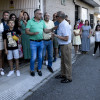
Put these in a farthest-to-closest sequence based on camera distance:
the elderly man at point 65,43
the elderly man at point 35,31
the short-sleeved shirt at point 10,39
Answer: the short-sleeved shirt at point 10,39 → the elderly man at point 35,31 → the elderly man at point 65,43

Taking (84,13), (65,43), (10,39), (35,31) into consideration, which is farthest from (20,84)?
(84,13)

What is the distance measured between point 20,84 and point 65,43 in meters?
1.61

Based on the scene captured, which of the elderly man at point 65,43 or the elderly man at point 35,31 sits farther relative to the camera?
the elderly man at point 35,31

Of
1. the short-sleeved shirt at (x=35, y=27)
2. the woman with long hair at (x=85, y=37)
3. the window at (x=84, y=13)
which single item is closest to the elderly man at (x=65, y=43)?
the short-sleeved shirt at (x=35, y=27)

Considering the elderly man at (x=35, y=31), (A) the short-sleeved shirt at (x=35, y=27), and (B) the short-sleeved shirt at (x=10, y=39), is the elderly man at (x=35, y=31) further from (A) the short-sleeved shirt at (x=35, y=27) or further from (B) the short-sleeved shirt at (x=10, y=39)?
(B) the short-sleeved shirt at (x=10, y=39)

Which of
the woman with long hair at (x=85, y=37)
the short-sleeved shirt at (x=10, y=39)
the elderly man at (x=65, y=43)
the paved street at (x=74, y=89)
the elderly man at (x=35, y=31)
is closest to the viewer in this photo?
the paved street at (x=74, y=89)

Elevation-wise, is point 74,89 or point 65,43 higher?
point 65,43

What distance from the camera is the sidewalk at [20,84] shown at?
4.04 meters

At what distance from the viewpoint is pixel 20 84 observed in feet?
14.8

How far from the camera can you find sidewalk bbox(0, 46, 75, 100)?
4039 mm

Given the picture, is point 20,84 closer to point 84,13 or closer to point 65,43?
point 65,43

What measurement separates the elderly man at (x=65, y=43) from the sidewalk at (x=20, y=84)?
68cm

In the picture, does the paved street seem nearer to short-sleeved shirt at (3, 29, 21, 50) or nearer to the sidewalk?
the sidewalk

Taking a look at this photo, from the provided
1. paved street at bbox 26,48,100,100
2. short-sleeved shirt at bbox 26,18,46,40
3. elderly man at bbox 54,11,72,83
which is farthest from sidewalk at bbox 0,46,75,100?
short-sleeved shirt at bbox 26,18,46,40
